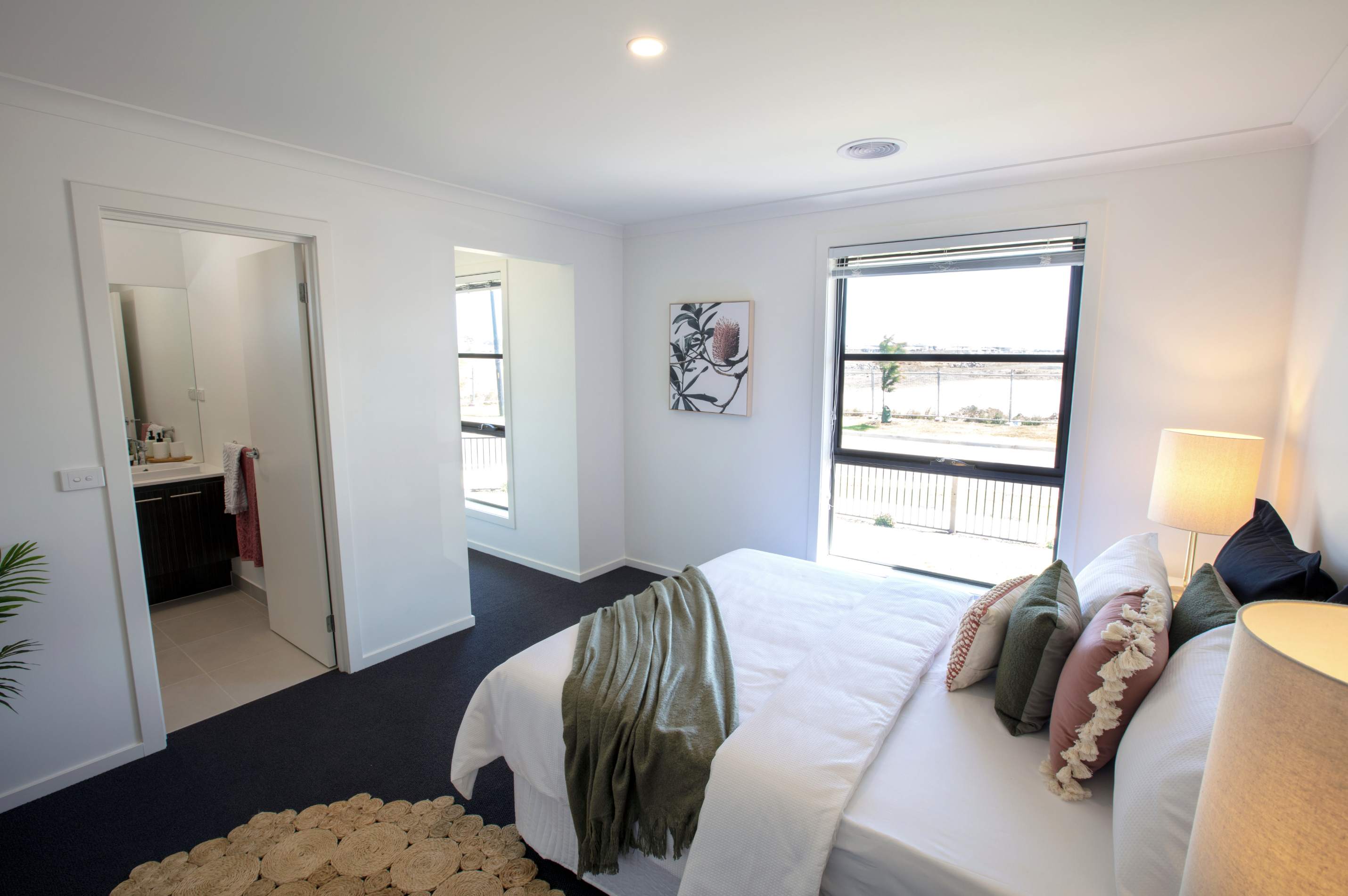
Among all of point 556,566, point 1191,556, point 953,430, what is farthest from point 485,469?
point 1191,556

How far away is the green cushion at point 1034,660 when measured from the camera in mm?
1673

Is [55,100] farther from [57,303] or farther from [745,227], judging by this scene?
[745,227]

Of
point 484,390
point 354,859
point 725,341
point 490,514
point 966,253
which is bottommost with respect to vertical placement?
point 354,859

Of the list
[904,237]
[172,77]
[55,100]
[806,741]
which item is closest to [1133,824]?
[806,741]

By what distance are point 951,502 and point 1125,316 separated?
1265 mm

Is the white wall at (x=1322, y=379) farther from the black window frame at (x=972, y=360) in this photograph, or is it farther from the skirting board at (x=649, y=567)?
the skirting board at (x=649, y=567)

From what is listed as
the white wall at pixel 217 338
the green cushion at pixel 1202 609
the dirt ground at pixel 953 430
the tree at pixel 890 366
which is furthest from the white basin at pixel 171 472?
the green cushion at pixel 1202 609

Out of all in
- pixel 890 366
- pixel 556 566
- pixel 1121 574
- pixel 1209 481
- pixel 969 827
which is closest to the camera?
pixel 969 827

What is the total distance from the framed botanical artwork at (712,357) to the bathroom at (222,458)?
2199mm

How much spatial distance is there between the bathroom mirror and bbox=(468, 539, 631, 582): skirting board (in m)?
2.14

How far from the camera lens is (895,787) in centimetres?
155

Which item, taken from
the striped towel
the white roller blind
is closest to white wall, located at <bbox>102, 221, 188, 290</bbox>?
the striped towel

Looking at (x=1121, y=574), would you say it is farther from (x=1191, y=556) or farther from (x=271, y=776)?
(x=271, y=776)

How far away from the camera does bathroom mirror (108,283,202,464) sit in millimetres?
4289
